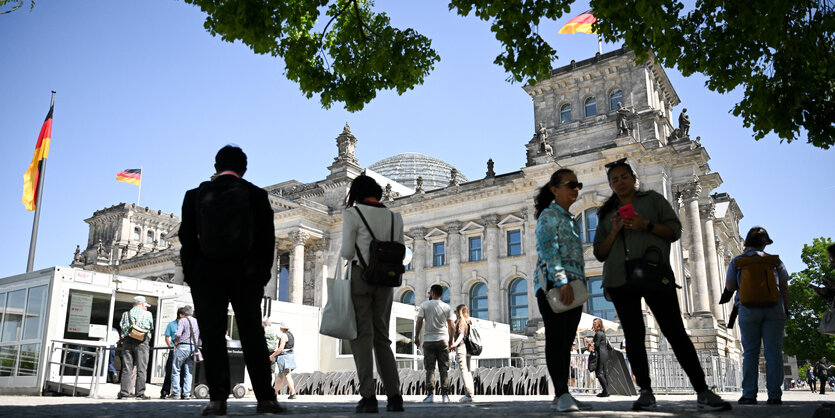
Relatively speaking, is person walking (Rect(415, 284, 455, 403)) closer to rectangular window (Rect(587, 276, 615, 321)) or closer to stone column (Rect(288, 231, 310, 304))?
rectangular window (Rect(587, 276, 615, 321))

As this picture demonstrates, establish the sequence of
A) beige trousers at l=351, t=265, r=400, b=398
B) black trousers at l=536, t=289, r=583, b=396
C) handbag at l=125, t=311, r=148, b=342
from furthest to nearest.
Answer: handbag at l=125, t=311, r=148, b=342, beige trousers at l=351, t=265, r=400, b=398, black trousers at l=536, t=289, r=583, b=396

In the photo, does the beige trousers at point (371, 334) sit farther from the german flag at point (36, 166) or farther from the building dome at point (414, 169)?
the building dome at point (414, 169)

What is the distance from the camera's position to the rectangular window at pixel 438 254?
4316 cm

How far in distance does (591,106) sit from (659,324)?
35.7 meters

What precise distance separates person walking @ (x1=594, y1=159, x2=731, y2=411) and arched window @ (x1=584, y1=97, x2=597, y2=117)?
34.7 m

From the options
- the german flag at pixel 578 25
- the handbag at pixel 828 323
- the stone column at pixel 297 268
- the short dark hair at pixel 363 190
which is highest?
the german flag at pixel 578 25

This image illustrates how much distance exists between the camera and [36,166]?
24.0 m

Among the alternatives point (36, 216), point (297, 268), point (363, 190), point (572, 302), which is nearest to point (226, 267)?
point (363, 190)

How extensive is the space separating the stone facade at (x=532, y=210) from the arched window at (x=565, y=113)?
7cm

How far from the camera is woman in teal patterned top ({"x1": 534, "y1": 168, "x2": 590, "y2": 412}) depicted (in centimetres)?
556

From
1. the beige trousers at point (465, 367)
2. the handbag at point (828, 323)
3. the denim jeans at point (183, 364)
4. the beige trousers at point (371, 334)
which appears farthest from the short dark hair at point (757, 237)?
the denim jeans at point (183, 364)

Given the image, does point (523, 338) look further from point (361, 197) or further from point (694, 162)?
point (361, 197)

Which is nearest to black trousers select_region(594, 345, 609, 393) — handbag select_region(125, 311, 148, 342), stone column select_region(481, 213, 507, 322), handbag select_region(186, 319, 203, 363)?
handbag select_region(186, 319, 203, 363)

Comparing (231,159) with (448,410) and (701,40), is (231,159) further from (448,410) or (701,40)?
(701,40)
